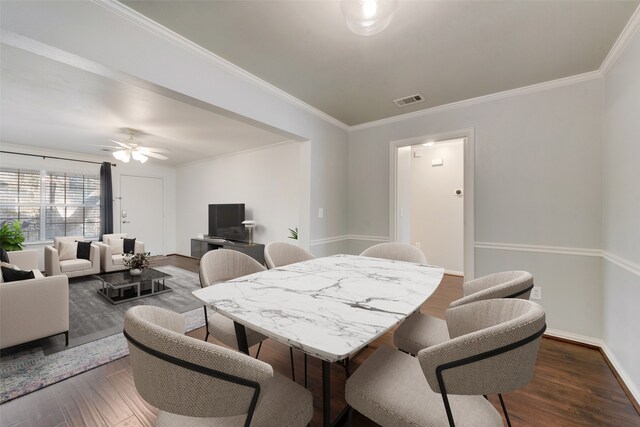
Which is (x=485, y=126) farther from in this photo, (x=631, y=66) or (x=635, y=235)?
(x=635, y=235)

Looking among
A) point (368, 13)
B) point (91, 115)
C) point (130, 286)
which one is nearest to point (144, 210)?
point (130, 286)

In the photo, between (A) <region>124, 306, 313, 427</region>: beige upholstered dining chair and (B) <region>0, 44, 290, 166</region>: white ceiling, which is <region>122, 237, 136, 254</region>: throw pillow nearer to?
(B) <region>0, 44, 290, 166</region>: white ceiling

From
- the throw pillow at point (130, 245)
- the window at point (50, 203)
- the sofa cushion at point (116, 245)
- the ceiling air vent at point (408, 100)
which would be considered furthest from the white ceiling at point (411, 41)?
the window at point (50, 203)

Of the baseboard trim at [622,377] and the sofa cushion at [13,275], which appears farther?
the sofa cushion at [13,275]

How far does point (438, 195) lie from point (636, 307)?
10.5 ft

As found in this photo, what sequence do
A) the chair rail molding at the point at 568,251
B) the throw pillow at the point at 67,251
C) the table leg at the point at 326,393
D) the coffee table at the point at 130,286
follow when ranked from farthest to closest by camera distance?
the throw pillow at the point at 67,251 → the coffee table at the point at 130,286 → the chair rail molding at the point at 568,251 → the table leg at the point at 326,393

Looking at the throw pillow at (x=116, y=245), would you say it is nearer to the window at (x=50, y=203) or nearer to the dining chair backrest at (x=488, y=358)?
the window at (x=50, y=203)

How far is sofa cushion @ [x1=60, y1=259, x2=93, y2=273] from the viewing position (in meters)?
4.09

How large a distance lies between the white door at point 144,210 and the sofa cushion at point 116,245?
120 centimetres

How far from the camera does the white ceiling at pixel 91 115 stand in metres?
2.23

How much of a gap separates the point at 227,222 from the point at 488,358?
16.8 ft

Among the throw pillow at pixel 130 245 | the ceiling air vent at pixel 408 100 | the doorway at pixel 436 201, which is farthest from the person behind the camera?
the throw pillow at pixel 130 245

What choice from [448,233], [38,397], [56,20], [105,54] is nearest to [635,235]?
[448,233]

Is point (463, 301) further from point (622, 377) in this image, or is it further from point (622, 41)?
point (622, 41)
